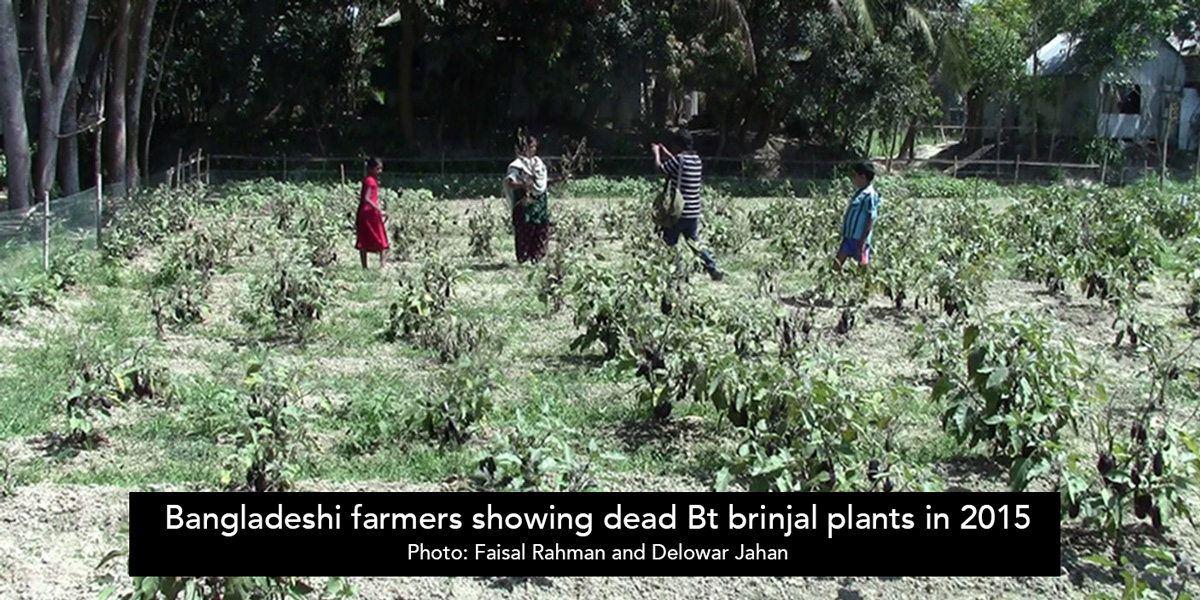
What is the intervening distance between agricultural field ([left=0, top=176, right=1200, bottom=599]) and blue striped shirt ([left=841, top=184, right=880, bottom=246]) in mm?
395

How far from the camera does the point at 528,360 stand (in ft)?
29.9

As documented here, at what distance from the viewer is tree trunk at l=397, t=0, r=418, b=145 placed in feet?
86.3

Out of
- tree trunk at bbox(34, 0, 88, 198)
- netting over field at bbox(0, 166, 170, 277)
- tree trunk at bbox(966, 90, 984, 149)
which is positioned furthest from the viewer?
tree trunk at bbox(966, 90, 984, 149)

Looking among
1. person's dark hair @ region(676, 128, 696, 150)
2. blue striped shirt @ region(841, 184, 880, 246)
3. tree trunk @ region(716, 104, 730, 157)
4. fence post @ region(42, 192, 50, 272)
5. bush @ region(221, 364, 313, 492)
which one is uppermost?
tree trunk @ region(716, 104, 730, 157)

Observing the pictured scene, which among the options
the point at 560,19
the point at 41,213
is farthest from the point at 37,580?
the point at 560,19

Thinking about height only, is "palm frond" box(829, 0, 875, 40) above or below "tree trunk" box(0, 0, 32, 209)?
above

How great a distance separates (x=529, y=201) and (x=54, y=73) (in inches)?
289

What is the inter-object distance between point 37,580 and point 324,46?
22848 millimetres

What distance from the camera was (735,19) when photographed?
24250 mm

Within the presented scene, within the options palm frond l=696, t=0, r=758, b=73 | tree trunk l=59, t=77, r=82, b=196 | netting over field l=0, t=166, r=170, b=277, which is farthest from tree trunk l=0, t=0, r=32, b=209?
palm frond l=696, t=0, r=758, b=73

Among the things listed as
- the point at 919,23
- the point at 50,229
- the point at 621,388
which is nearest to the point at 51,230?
the point at 50,229

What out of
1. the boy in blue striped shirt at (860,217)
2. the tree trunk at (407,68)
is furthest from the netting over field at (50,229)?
the tree trunk at (407,68)

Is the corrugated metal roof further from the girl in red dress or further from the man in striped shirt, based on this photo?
the girl in red dress

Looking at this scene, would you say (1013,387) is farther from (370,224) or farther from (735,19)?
(735,19)
